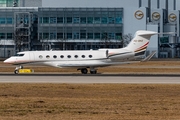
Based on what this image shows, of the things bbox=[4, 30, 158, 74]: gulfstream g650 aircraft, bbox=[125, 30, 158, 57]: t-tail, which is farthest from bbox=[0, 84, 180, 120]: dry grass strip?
bbox=[125, 30, 158, 57]: t-tail

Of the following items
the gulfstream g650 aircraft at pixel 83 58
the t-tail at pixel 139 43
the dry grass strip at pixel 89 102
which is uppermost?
the t-tail at pixel 139 43

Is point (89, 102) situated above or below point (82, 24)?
below

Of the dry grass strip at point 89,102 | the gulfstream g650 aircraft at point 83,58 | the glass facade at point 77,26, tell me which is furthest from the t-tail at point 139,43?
the glass facade at point 77,26

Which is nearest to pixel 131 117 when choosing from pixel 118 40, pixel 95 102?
pixel 95 102

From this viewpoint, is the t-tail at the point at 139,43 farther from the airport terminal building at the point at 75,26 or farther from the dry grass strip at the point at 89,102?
the airport terminal building at the point at 75,26

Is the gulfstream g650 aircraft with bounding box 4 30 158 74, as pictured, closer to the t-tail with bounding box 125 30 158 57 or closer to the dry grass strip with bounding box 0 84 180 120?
the t-tail with bounding box 125 30 158 57

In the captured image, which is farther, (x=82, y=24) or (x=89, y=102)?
(x=82, y=24)

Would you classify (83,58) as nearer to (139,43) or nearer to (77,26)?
(139,43)

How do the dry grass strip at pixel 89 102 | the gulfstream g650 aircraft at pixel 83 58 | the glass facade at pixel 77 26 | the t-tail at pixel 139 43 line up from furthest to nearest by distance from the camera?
the glass facade at pixel 77 26 < the t-tail at pixel 139 43 < the gulfstream g650 aircraft at pixel 83 58 < the dry grass strip at pixel 89 102

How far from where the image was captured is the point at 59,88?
34.9 metres

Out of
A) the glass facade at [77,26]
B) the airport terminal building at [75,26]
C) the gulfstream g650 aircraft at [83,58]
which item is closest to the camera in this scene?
the gulfstream g650 aircraft at [83,58]

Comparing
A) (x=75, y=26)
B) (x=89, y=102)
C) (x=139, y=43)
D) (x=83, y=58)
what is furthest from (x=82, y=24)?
(x=89, y=102)

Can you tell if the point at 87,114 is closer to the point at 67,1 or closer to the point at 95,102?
the point at 95,102

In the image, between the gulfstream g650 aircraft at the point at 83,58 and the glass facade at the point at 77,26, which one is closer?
the gulfstream g650 aircraft at the point at 83,58
